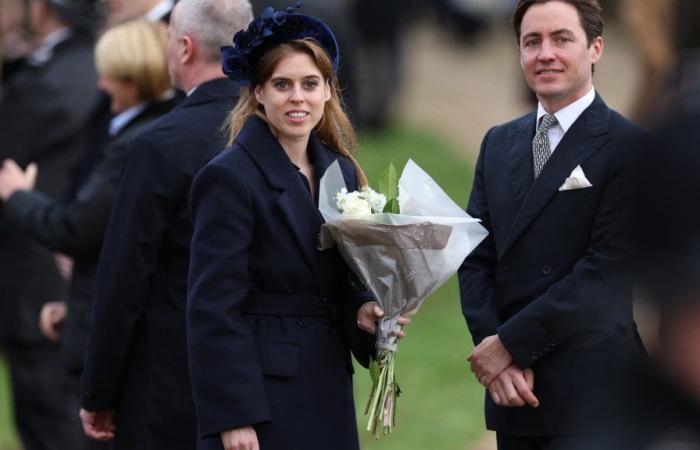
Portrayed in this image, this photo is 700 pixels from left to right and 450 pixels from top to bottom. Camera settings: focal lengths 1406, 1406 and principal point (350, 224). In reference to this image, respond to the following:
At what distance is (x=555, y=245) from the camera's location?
164 inches

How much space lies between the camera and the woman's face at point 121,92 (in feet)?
18.0

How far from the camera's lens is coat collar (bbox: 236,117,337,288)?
4102mm

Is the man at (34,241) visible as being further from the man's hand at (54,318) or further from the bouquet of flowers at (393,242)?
the bouquet of flowers at (393,242)

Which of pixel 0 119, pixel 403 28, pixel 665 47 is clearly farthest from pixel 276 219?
A: pixel 403 28

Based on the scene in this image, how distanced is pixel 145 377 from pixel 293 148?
1056 mm

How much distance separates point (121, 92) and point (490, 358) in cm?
207

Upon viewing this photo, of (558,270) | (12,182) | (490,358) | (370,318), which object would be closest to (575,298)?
(558,270)

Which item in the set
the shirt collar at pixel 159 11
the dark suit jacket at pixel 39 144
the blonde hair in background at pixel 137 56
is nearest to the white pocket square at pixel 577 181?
the blonde hair in background at pixel 137 56

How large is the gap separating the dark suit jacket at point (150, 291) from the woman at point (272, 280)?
53 cm

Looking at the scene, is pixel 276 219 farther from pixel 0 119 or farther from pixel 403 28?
pixel 403 28

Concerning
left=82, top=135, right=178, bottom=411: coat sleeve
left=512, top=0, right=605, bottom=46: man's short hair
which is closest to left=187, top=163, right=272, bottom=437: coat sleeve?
left=82, top=135, right=178, bottom=411: coat sleeve

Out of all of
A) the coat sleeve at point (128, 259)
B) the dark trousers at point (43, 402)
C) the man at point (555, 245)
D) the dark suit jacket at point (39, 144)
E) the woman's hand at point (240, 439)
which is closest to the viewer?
the woman's hand at point (240, 439)

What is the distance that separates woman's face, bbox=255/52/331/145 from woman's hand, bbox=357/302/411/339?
1.82 ft

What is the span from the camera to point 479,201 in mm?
4457
